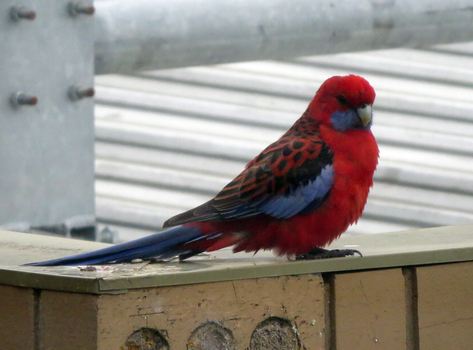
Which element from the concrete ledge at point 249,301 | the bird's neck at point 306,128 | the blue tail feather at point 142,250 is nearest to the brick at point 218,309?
the concrete ledge at point 249,301

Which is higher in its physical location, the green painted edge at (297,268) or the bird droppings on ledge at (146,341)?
the green painted edge at (297,268)

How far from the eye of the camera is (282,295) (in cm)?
179

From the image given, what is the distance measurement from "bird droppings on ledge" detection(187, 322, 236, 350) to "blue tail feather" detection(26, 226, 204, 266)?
1.11 ft

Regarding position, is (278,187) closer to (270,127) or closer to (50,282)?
(50,282)

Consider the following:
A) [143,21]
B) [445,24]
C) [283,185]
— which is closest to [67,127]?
[143,21]

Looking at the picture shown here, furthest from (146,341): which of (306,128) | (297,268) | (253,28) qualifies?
(253,28)

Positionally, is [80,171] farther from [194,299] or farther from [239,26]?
[194,299]

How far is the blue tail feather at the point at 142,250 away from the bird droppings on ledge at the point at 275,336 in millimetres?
353

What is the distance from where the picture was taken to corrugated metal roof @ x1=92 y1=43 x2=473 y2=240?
533 cm

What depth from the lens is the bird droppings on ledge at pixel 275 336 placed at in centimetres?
177

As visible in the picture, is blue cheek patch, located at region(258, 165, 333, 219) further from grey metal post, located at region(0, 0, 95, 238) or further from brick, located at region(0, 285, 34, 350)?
grey metal post, located at region(0, 0, 95, 238)

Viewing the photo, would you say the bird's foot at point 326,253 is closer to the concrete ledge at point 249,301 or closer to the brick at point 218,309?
the concrete ledge at point 249,301

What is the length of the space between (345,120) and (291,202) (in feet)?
1.07

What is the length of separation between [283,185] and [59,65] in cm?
119
